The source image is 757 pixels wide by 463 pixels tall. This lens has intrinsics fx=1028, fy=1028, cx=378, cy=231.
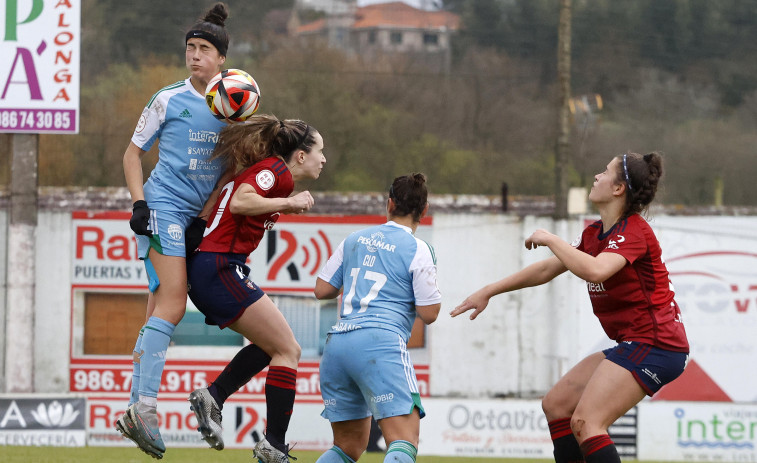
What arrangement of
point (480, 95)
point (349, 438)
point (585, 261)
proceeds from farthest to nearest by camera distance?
point (480, 95), point (349, 438), point (585, 261)

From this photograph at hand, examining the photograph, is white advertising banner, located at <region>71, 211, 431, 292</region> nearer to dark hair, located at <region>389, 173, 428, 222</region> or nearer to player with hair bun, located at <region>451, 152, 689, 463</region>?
dark hair, located at <region>389, 173, 428, 222</region>

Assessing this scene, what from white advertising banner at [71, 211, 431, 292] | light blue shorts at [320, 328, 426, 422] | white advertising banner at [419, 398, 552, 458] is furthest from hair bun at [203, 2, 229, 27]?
white advertising banner at [71, 211, 431, 292]

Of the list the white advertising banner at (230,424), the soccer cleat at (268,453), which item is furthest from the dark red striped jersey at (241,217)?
the white advertising banner at (230,424)

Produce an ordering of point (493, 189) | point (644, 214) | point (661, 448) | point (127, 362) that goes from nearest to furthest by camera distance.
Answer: point (644, 214), point (661, 448), point (127, 362), point (493, 189)

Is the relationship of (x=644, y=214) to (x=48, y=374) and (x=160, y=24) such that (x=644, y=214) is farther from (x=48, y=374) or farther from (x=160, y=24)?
(x=160, y=24)

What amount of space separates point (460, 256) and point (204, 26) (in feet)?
35.2

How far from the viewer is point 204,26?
588 cm

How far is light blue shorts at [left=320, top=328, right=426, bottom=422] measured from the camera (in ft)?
18.2

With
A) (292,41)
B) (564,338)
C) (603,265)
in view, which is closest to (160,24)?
(292,41)

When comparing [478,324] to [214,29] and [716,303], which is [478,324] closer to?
[716,303]

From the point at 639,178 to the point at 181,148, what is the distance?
99.9 inches

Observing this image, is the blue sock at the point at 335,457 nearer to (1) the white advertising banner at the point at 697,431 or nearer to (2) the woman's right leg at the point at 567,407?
(2) the woman's right leg at the point at 567,407

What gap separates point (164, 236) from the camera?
18.6 feet

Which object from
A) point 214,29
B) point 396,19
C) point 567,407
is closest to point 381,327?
point 567,407
